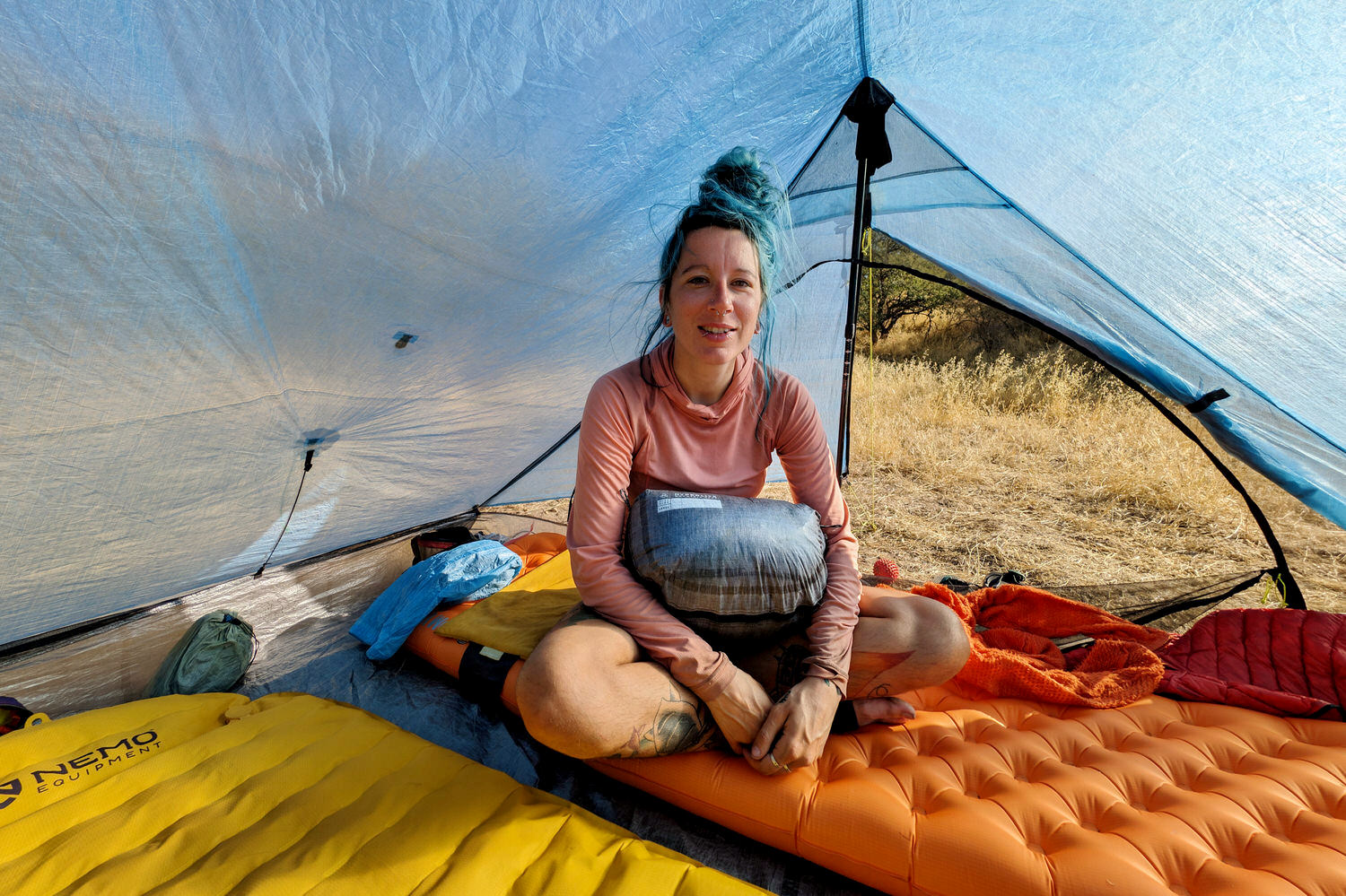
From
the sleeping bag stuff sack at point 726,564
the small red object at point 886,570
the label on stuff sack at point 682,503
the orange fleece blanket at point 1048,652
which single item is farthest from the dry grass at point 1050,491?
the label on stuff sack at point 682,503

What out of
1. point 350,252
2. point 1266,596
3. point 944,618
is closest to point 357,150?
point 350,252

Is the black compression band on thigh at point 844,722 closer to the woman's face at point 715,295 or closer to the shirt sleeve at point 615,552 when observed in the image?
the shirt sleeve at point 615,552

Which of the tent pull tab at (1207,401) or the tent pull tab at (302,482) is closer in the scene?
the tent pull tab at (1207,401)

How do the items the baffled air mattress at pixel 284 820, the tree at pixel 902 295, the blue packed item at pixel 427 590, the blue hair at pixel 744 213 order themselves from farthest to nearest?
the tree at pixel 902 295, the blue packed item at pixel 427 590, the blue hair at pixel 744 213, the baffled air mattress at pixel 284 820

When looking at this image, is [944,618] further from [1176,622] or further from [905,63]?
[905,63]

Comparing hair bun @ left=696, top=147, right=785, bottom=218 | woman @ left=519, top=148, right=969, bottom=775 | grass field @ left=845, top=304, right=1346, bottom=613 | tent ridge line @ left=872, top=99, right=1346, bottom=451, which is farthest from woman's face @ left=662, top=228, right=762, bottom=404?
Answer: grass field @ left=845, top=304, right=1346, bottom=613

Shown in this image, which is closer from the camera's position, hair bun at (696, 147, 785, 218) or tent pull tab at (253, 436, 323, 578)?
hair bun at (696, 147, 785, 218)

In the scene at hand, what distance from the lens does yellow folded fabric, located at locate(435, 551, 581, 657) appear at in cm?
192

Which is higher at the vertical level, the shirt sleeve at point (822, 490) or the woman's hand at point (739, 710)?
the shirt sleeve at point (822, 490)

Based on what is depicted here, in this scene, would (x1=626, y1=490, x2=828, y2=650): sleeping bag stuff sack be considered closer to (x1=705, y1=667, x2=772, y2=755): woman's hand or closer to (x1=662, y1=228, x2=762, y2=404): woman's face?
(x1=705, y1=667, x2=772, y2=755): woman's hand

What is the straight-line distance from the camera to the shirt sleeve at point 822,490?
5.31ft

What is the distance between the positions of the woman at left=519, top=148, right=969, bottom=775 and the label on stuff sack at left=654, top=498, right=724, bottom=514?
10cm

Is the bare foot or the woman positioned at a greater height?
Answer: the woman

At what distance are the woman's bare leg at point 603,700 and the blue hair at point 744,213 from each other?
2.40 ft
